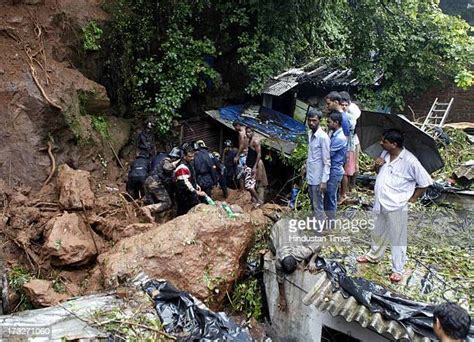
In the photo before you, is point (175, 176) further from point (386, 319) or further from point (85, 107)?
point (386, 319)

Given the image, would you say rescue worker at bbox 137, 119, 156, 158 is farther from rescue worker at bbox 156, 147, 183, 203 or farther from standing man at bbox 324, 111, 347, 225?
standing man at bbox 324, 111, 347, 225

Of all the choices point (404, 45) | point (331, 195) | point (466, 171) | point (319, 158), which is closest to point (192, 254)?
point (331, 195)

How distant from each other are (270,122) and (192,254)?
22.8 ft

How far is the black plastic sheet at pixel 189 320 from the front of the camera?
17.0ft

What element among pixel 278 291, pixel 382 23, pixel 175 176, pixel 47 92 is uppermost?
pixel 382 23

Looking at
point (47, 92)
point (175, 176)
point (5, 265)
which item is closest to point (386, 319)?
point (175, 176)

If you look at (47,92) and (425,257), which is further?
(47,92)

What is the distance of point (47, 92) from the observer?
8.68m

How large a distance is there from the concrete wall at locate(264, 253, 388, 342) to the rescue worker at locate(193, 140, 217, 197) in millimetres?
2492

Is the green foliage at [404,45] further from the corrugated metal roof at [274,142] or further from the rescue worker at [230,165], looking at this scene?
the rescue worker at [230,165]

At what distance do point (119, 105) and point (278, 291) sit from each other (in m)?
6.75

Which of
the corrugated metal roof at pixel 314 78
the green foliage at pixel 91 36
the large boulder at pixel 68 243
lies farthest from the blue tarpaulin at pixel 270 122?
the large boulder at pixel 68 243

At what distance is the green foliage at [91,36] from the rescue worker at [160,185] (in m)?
3.54

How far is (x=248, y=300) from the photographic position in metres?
7.15
